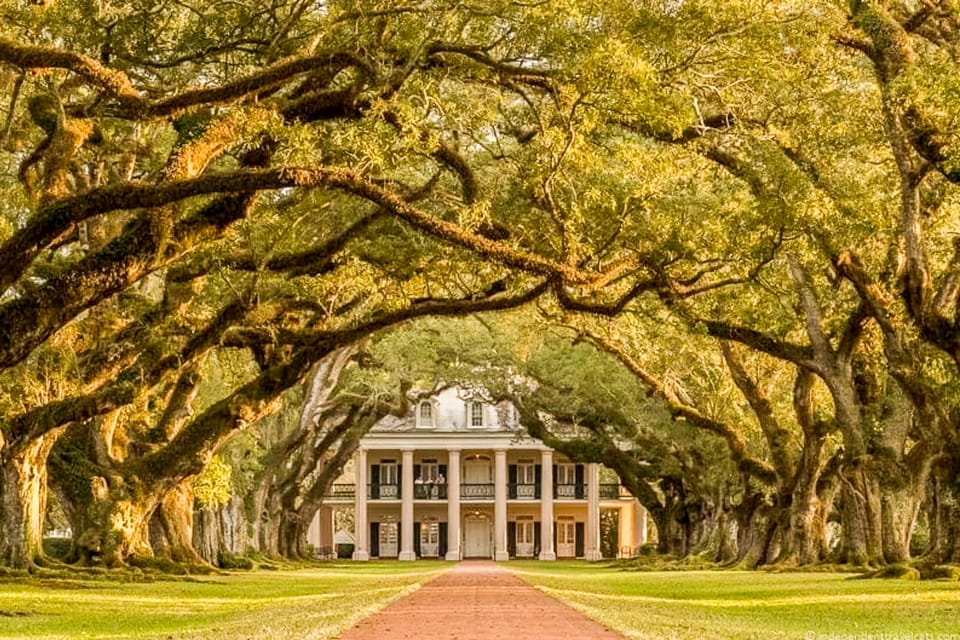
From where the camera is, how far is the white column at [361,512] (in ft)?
271

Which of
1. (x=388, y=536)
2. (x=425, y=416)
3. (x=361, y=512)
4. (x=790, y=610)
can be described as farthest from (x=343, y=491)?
(x=790, y=610)

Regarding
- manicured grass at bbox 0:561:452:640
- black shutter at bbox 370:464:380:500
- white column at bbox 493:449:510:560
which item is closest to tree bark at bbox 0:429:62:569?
manicured grass at bbox 0:561:452:640

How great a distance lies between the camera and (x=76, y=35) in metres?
17.5

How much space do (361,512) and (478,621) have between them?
6815cm

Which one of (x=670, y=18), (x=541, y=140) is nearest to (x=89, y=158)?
(x=541, y=140)

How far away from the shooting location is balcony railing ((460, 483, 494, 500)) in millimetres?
85688

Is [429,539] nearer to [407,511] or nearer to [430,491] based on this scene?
[430,491]

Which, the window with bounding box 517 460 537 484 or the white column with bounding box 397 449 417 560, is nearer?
the white column with bounding box 397 449 417 560

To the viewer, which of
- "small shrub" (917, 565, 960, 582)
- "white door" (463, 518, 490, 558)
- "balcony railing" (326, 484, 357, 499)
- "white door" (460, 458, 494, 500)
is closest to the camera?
"small shrub" (917, 565, 960, 582)

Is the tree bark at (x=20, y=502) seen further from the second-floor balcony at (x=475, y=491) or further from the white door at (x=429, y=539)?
the white door at (x=429, y=539)

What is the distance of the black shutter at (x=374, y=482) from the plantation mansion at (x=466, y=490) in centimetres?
6

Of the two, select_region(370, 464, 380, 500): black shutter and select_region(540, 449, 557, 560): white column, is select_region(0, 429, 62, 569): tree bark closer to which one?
select_region(540, 449, 557, 560): white column

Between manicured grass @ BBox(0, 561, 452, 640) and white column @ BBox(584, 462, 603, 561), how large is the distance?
53880 millimetres

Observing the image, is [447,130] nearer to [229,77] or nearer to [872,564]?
[229,77]
